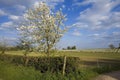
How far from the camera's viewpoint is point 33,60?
1962 centimetres

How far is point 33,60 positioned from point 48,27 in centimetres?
432

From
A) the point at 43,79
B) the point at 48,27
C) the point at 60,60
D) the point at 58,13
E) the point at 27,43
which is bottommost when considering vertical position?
Result: the point at 43,79

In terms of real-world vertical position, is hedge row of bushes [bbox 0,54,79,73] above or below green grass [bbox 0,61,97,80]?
above

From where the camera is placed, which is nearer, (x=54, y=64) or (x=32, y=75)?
(x=32, y=75)

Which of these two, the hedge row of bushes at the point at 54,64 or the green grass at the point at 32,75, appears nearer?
the green grass at the point at 32,75

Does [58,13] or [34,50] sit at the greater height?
[58,13]

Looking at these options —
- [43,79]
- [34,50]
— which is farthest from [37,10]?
[43,79]

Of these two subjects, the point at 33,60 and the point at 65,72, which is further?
the point at 33,60

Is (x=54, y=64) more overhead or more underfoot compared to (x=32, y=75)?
more overhead

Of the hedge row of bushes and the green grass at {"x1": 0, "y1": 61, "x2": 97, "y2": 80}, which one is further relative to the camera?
the hedge row of bushes

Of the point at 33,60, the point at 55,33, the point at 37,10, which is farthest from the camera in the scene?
the point at 37,10

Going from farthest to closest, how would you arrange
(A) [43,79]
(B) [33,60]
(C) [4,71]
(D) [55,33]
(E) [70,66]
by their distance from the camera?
(D) [55,33] < (B) [33,60] < (E) [70,66] < (C) [4,71] < (A) [43,79]

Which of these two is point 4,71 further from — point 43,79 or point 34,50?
point 34,50

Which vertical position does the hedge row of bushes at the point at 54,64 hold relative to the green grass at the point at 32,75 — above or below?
above
